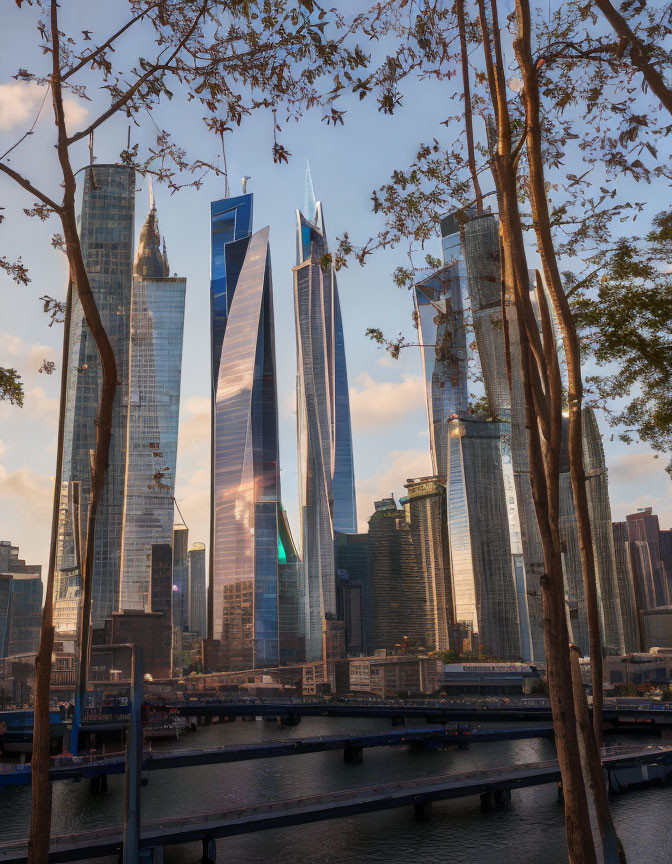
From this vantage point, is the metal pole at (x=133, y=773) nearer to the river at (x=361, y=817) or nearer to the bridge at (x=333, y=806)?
the bridge at (x=333, y=806)

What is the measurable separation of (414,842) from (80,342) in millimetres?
144206

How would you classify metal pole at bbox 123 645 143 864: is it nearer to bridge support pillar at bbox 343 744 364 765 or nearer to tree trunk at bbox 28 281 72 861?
tree trunk at bbox 28 281 72 861

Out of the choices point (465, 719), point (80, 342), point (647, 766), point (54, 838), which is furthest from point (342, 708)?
point (80, 342)

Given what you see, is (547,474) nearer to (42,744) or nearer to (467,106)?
(467,106)

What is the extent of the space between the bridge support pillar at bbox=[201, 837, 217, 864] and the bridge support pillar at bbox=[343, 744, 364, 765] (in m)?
37.1

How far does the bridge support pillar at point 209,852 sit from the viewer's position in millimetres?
34925

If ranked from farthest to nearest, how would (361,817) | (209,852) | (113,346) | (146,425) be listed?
(146,425), (113,346), (361,817), (209,852)

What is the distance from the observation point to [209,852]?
35094 millimetres

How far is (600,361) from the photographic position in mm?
15352

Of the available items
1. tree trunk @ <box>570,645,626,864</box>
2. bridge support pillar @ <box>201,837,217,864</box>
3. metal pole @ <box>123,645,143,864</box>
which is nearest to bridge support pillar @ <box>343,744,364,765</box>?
bridge support pillar @ <box>201,837,217,864</box>

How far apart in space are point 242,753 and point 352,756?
2061cm

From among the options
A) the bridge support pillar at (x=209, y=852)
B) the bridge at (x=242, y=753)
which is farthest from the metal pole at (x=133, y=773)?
the bridge at (x=242, y=753)

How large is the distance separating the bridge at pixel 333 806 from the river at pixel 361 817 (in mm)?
1294

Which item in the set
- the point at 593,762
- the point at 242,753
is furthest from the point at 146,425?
the point at 593,762
